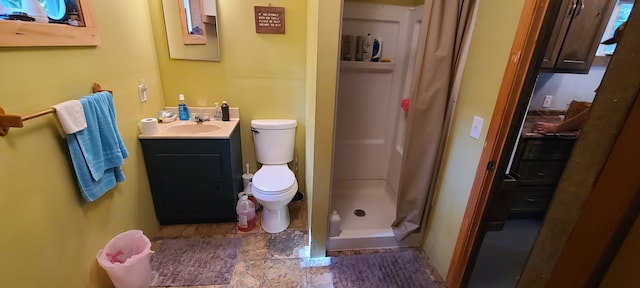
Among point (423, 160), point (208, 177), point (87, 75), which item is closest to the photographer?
point (87, 75)

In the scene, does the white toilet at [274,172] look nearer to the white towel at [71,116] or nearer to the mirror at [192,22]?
the mirror at [192,22]

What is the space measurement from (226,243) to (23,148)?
133 cm

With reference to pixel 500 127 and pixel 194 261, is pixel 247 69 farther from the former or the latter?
pixel 500 127

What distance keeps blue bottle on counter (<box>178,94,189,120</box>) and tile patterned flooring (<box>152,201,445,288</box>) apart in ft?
3.14

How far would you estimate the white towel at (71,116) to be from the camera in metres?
1.11

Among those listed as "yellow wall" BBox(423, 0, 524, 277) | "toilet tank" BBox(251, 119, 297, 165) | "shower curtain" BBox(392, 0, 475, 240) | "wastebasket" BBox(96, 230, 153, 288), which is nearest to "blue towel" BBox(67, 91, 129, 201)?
"wastebasket" BBox(96, 230, 153, 288)

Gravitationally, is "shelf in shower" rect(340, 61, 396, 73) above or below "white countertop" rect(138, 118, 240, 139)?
above

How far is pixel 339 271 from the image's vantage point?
1756mm

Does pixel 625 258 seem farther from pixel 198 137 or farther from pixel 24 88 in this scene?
pixel 198 137

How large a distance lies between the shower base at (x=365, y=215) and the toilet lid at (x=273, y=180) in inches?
21.2

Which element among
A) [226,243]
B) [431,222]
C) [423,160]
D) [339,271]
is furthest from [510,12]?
[226,243]

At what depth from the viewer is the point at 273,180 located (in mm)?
2049

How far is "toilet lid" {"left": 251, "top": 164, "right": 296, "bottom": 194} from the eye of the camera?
194 cm

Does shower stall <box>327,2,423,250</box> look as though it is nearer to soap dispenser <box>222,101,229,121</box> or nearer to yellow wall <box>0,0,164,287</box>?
soap dispenser <box>222,101,229,121</box>
